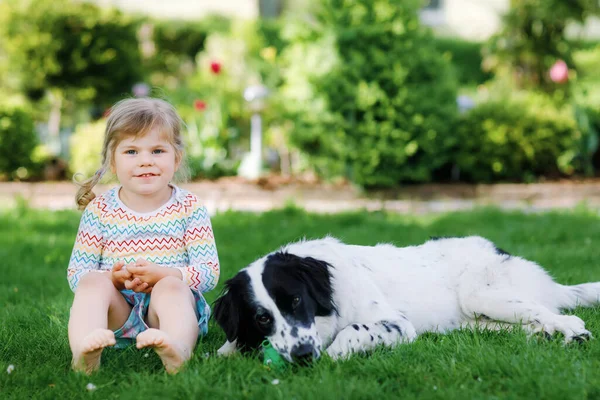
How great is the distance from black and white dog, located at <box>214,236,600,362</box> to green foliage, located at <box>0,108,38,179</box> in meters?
8.08

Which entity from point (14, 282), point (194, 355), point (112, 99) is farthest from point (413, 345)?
point (112, 99)

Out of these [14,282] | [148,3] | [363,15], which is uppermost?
[148,3]

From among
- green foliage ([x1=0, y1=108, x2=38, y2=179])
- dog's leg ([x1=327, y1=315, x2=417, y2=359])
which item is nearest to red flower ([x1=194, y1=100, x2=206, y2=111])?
green foliage ([x1=0, y1=108, x2=38, y2=179])

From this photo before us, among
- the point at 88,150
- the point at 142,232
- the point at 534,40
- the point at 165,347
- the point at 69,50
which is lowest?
the point at 165,347

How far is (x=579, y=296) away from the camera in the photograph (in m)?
3.92

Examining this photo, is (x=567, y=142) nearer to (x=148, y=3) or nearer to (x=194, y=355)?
(x=194, y=355)

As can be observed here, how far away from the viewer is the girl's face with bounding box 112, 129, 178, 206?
11.2ft

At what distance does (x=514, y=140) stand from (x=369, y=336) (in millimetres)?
7377

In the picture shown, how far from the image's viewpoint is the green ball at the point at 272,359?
293cm

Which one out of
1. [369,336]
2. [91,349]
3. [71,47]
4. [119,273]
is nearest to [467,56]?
[71,47]

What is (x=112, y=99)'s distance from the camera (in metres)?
13.7

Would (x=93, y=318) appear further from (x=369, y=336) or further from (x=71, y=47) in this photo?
(x=71, y=47)

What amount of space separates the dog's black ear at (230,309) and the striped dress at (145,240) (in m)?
0.24

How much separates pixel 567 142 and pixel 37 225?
7357 mm
